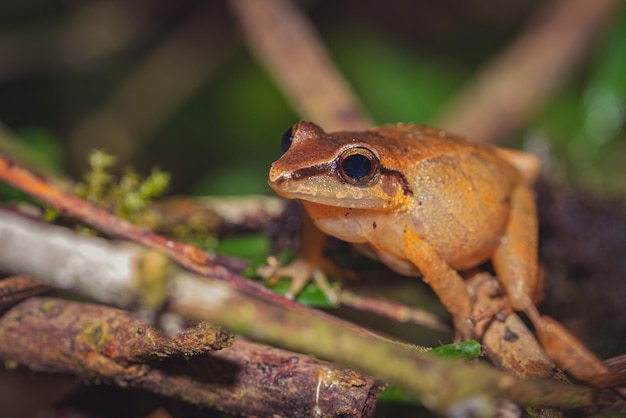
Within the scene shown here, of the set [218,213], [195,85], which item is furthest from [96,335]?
[195,85]

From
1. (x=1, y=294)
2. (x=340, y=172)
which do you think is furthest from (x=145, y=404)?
(x=340, y=172)

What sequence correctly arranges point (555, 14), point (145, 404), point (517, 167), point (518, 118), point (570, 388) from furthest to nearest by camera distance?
point (555, 14), point (518, 118), point (517, 167), point (145, 404), point (570, 388)

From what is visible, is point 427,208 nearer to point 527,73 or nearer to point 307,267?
point 307,267

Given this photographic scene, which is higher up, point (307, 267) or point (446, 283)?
point (307, 267)

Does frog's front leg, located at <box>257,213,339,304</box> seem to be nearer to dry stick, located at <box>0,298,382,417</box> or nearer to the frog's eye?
the frog's eye

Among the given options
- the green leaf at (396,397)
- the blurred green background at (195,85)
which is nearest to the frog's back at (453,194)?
the green leaf at (396,397)

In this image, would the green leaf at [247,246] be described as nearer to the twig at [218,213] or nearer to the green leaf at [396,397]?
the twig at [218,213]

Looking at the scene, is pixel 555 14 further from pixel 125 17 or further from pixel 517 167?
pixel 125 17
